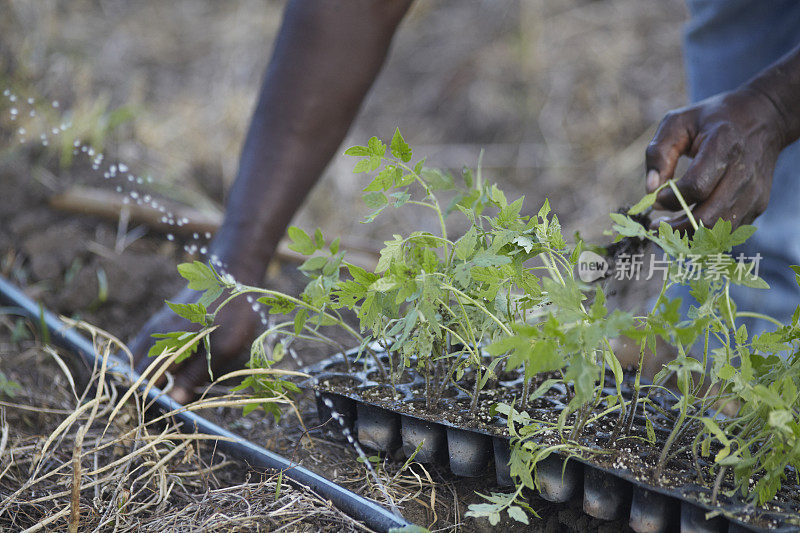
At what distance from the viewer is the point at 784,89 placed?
4.49ft

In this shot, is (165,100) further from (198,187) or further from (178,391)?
(178,391)

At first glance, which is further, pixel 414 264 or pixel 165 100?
pixel 165 100

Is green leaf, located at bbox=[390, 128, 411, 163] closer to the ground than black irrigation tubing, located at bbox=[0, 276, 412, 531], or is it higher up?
higher up

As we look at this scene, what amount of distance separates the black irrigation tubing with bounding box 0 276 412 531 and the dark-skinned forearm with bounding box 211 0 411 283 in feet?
1.30

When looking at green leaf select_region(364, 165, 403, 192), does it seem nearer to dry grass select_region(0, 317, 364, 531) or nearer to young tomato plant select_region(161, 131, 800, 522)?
young tomato plant select_region(161, 131, 800, 522)

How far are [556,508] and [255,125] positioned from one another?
1204 mm

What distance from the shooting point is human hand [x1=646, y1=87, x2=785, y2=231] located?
50.4 inches

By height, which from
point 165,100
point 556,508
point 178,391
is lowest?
point 556,508

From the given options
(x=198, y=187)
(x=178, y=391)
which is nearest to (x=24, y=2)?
(x=198, y=187)

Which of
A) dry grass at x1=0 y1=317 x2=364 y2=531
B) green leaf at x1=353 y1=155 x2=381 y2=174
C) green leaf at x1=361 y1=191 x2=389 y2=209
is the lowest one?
dry grass at x1=0 y1=317 x2=364 y2=531

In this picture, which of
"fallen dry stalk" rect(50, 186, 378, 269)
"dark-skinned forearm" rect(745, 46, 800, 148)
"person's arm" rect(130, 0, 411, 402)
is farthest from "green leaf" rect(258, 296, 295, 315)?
"fallen dry stalk" rect(50, 186, 378, 269)

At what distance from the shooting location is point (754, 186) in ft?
4.33

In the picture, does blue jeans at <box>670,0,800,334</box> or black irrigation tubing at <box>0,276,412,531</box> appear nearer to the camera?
black irrigation tubing at <box>0,276,412,531</box>

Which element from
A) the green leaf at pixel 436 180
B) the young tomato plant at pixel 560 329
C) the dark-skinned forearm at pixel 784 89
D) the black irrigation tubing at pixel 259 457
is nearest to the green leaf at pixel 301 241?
the young tomato plant at pixel 560 329
